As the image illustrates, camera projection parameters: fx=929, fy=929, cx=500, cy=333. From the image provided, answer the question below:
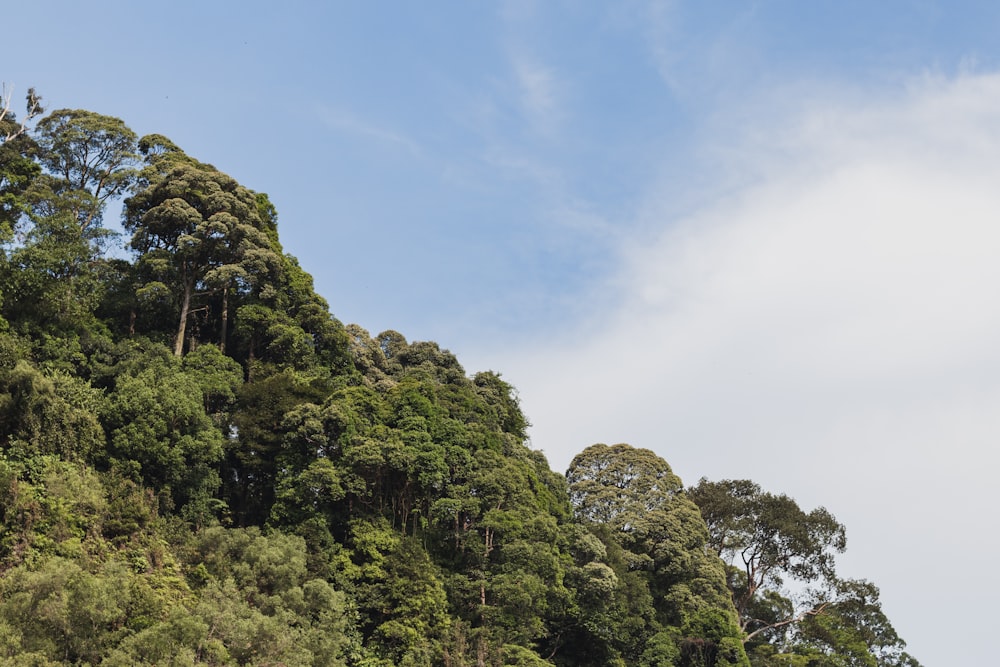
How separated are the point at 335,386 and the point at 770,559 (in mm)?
23927

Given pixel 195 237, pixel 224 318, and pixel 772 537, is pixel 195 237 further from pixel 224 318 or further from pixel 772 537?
pixel 772 537

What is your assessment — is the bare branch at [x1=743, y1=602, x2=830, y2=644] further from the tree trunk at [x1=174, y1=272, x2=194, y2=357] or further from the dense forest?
the tree trunk at [x1=174, y1=272, x2=194, y2=357]

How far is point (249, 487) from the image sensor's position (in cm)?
2747

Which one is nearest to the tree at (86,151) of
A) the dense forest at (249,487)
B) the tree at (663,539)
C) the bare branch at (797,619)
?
the dense forest at (249,487)

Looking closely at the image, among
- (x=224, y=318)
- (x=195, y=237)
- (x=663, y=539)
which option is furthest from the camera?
(x=663, y=539)

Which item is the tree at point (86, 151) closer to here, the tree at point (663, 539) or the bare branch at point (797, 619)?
the tree at point (663, 539)

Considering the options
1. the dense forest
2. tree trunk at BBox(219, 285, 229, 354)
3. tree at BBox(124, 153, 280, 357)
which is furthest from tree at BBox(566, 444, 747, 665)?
tree at BBox(124, 153, 280, 357)

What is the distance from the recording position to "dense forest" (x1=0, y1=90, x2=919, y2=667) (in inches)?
771

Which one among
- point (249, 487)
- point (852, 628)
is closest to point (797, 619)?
point (852, 628)

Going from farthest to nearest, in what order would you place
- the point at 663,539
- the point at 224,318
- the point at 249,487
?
the point at 663,539 < the point at 224,318 < the point at 249,487

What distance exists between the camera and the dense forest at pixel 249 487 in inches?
771

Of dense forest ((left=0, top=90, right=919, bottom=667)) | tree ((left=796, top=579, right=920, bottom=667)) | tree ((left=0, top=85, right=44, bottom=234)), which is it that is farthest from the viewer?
tree ((left=796, top=579, right=920, bottom=667))

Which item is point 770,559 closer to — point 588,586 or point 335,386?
point 588,586

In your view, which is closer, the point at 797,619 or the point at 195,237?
the point at 195,237
